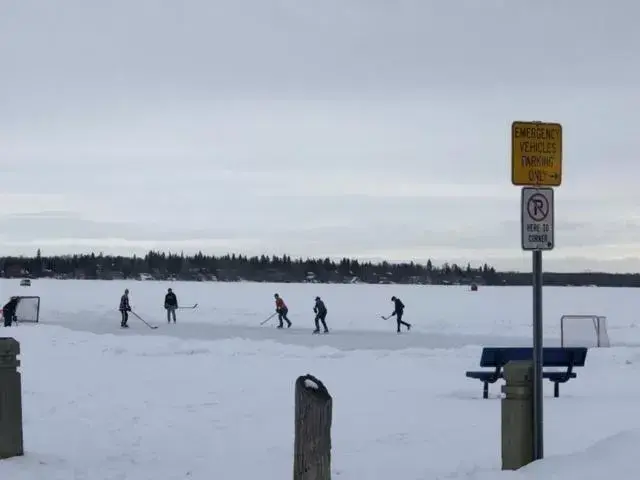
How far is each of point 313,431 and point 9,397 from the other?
3.39 m

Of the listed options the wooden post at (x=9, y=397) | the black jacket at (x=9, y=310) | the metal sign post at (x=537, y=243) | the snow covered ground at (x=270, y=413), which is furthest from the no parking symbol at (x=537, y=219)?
the black jacket at (x=9, y=310)

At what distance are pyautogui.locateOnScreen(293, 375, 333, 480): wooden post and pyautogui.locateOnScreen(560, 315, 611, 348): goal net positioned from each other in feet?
63.4

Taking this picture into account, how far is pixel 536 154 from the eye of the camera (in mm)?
7289

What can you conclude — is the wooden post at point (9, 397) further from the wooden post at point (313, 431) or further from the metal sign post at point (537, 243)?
the metal sign post at point (537, 243)

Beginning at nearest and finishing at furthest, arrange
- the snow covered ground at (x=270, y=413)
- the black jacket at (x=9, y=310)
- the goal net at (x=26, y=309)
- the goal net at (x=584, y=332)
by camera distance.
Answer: the snow covered ground at (x=270, y=413) → the goal net at (x=584, y=332) → the black jacket at (x=9, y=310) → the goal net at (x=26, y=309)

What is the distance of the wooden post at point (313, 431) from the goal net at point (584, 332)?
19310 millimetres

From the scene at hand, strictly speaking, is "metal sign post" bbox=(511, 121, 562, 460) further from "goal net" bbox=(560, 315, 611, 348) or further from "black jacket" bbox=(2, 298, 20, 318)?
"black jacket" bbox=(2, 298, 20, 318)

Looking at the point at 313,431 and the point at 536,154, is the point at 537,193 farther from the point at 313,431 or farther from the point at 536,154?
the point at 313,431

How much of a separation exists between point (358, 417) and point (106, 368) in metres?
7.04

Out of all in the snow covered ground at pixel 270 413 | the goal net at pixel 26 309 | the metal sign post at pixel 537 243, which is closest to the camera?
the metal sign post at pixel 537 243

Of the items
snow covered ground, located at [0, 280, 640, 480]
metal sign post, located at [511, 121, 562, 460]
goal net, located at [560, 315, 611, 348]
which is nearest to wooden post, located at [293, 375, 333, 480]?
snow covered ground, located at [0, 280, 640, 480]

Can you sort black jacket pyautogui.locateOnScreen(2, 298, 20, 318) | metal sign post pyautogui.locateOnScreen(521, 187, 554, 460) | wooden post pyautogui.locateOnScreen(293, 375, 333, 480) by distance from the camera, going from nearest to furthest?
1. wooden post pyautogui.locateOnScreen(293, 375, 333, 480)
2. metal sign post pyautogui.locateOnScreen(521, 187, 554, 460)
3. black jacket pyautogui.locateOnScreen(2, 298, 20, 318)

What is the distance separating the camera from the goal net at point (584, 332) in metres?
25.0

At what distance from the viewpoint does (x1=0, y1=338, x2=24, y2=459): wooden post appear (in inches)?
316
